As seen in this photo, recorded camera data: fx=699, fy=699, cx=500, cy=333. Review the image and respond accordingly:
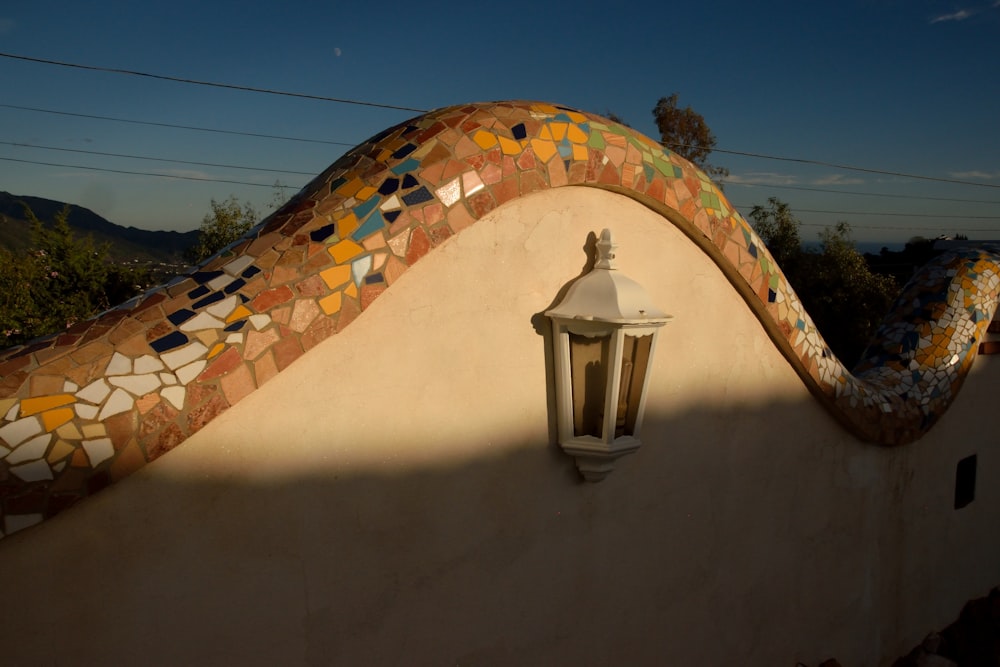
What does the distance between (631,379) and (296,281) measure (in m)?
1.00

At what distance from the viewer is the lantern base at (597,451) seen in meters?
2.05

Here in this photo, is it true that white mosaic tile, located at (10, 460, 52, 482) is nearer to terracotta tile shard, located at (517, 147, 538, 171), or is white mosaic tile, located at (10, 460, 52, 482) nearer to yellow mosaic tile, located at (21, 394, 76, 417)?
yellow mosaic tile, located at (21, 394, 76, 417)

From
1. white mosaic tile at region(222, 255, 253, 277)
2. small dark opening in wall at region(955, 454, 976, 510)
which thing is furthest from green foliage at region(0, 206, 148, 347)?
small dark opening in wall at region(955, 454, 976, 510)

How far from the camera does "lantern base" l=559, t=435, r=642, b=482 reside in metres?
2.05

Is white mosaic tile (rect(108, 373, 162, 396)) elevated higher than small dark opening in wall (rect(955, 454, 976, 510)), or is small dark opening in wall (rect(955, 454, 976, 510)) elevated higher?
white mosaic tile (rect(108, 373, 162, 396))

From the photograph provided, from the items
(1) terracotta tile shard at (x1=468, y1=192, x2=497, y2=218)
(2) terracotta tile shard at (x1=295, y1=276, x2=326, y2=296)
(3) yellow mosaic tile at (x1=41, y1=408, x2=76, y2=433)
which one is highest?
(1) terracotta tile shard at (x1=468, y1=192, x2=497, y2=218)

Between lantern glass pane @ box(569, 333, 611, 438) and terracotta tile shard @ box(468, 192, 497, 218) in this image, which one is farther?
lantern glass pane @ box(569, 333, 611, 438)

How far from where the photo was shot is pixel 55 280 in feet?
23.9

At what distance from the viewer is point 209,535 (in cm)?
154

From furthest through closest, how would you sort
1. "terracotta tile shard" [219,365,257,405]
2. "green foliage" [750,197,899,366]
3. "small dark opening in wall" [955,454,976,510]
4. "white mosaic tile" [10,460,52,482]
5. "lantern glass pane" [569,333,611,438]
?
"green foliage" [750,197,899,366]
"small dark opening in wall" [955,454,976,510]
"lantern glass pane" [569,333,611,438]
"terracotta tile shard" [219,365,257,405]
"white mosaic tile" [10,460,52,482]

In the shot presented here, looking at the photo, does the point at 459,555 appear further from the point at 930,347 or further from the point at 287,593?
the point at 930,347

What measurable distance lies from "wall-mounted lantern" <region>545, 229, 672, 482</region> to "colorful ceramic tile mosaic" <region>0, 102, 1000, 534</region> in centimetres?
34

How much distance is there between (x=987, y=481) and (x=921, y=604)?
99 centimetres

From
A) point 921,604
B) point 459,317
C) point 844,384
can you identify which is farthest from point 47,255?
point 921,604
